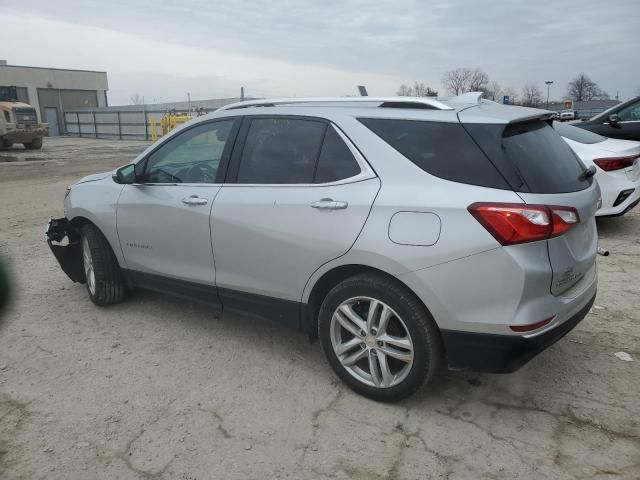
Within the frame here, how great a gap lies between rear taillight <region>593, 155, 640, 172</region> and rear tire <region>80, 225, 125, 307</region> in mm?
5585

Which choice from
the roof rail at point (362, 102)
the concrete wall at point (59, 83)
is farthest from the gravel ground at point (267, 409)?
the concrete wall at point (59, 83)

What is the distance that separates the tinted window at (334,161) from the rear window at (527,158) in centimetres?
68

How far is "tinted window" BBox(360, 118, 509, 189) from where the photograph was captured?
277 centimetres

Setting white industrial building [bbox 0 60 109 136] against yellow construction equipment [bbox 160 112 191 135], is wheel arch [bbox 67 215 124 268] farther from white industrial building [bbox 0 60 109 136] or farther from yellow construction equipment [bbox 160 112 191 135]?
white industrial building [bbox 0 60 109 136]

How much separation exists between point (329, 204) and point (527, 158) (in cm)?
108

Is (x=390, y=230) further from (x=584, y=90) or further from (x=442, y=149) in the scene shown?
(x=584, y=90)

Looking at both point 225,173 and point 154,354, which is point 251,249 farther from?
point 154,354

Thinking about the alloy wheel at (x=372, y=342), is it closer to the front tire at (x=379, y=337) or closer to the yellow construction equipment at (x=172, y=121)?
the front tire at (x=379, y=337)

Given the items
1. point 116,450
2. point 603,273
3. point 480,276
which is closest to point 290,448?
point 116,450

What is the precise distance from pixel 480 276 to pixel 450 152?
0.68m

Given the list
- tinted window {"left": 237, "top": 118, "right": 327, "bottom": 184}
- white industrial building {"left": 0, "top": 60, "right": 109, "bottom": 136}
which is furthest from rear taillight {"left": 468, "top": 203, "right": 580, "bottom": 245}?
white industrial building {"left": 0, "top": 60, "right": 109, "bottom": 136}

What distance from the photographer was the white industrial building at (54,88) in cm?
4709

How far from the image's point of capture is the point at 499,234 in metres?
2.62

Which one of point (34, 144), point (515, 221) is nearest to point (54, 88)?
point (34, 144)
